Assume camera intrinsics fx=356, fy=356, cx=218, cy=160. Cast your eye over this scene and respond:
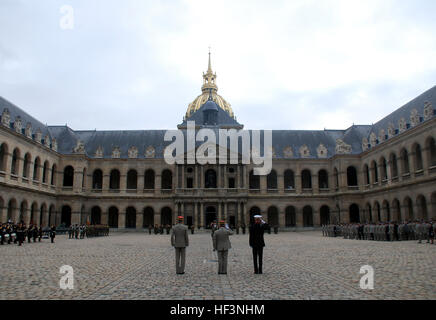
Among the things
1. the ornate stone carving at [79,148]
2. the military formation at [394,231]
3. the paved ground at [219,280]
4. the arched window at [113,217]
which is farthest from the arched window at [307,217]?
the paved ground at [219,280]

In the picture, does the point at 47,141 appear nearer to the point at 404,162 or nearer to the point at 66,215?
the point at 66,215

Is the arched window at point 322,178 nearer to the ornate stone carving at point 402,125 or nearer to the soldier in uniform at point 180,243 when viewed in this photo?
the ornate stone carving at point 402,125

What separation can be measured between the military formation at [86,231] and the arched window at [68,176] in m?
15.7

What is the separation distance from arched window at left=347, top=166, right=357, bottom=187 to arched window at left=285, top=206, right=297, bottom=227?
30.6 ft

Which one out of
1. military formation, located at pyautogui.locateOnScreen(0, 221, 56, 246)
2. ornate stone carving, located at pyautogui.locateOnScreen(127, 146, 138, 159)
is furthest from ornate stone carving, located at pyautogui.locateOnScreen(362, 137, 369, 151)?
military formation, located at pyautogui.locateOnScreen(0, 221, 56, 246)

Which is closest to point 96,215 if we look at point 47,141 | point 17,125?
point 47,141

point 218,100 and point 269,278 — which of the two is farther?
point 218,100

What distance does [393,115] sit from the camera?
46.6 metres

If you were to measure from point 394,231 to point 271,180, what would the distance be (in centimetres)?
2951

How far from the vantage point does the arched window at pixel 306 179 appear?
5672cm

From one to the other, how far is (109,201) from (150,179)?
7.36 m

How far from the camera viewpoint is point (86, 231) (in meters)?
35.5
